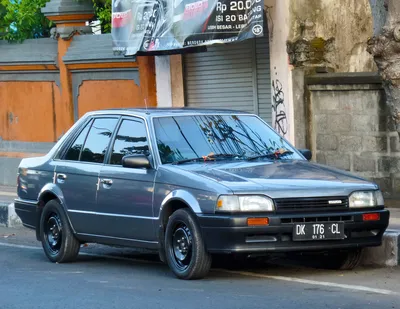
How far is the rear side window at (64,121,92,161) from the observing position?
1112 centimetres

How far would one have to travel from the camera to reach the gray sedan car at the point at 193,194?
8.93m

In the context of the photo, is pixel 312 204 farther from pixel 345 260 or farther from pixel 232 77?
pixel 232 77

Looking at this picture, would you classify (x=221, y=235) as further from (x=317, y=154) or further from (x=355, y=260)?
(x=317, y=154)

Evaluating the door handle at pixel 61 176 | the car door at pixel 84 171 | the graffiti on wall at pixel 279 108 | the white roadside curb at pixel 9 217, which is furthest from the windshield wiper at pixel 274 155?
the white roadside curb at pixel 9 217

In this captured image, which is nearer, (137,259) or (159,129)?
(159,129)

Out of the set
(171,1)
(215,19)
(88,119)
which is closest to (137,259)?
(88,119)

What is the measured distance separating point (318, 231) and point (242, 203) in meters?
0.72

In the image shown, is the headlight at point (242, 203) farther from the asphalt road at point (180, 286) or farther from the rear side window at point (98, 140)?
the rear side window at point (98, 140)

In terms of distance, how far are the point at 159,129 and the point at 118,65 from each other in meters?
9.23

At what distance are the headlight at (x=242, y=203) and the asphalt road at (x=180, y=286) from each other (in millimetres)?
669

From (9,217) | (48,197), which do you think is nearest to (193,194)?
(48,197)

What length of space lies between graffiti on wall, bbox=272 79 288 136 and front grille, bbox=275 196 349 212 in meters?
6.75

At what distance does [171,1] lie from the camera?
17078mm

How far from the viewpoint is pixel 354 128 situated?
1450 centimetres
